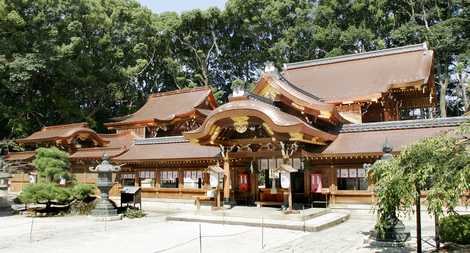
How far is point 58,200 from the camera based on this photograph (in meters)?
21.3

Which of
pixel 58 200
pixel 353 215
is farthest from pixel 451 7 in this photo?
pixel 58 200

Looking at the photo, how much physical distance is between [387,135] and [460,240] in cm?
929

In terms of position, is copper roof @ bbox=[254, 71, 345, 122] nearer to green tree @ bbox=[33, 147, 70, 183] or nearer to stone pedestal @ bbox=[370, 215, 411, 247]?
stone pedestal @ bbox=[370, 215, 411, 247]

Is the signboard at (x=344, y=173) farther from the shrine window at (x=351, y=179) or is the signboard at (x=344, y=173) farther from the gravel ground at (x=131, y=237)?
the gravel ground at (x=131, y=237)

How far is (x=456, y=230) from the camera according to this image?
428 inches

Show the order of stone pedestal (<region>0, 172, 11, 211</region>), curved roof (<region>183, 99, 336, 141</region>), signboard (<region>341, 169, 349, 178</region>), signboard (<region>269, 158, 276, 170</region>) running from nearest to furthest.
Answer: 1. curved roof (<region>183, 99, 336, 141</region>)
2. signboard (<region>341, 169, 349, 178</region>)
3. signboard (<region>269, 158, 276, 170</region>)
4. stone pedestal (<region>0, 172, 11, 211</region>)

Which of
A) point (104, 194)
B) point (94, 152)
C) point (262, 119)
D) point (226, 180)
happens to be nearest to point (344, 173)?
point (262, 119)

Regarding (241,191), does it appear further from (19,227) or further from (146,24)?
(146,24)

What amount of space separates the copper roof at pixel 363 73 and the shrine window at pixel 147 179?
1117cm

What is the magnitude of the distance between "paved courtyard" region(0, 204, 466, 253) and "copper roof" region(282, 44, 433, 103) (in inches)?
340

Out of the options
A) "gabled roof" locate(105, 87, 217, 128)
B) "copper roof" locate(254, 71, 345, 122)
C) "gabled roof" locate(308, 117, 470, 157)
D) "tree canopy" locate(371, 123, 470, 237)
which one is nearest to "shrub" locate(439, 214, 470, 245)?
"tree canopy" locate(371, 123, 470, 237)

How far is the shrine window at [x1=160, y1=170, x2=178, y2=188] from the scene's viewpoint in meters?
24.5

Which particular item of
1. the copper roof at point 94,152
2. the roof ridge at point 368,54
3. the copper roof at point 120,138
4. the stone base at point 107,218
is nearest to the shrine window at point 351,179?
the stone base at point 107,218

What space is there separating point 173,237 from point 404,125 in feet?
38.4
